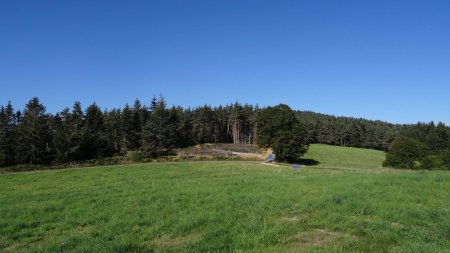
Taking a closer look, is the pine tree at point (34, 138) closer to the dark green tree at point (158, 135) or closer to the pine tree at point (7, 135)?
the pine tree at point (7, 135)

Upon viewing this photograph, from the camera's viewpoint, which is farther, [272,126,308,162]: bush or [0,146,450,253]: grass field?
[272,126,308,162]: bush

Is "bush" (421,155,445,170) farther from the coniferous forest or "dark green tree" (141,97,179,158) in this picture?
"dark green tree" (141,97,179,158)

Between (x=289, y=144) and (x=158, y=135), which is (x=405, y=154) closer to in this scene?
(x=289, y=144)

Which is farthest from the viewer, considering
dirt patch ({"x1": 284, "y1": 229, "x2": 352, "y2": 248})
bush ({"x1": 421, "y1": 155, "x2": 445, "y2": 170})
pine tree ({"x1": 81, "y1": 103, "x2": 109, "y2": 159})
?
pine tree ({"x1": 81, "y1": 103, "x2": 109, "y2": 159})

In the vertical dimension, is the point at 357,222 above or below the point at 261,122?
below

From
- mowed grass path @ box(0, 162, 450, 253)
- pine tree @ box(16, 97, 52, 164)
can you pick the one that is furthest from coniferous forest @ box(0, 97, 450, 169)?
mowed grass path @ box(0, 162, 450, 253)

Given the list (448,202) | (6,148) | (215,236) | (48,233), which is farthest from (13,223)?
(6,148)

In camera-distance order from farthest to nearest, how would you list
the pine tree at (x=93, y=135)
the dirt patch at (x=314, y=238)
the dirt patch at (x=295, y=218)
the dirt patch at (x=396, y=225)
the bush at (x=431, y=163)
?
the pine tree at (x=93, y=135) < the bush at (x=431, y=163) < the dirt patch at (x=295, y=218) < the dirt patch at (x=396, y=225) < the dirt patch at (x=314, y=238)

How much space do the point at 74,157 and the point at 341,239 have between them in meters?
68.5

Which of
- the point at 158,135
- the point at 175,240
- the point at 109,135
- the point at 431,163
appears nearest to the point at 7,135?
the point at 109,135

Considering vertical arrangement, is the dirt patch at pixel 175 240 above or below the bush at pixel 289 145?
below

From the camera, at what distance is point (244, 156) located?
69.0m

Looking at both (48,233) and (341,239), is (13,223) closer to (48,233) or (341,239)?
(48,233)

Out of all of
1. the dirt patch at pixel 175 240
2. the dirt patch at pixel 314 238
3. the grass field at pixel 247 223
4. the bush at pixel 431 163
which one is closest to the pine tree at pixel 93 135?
the grass field at pixel 247 223
